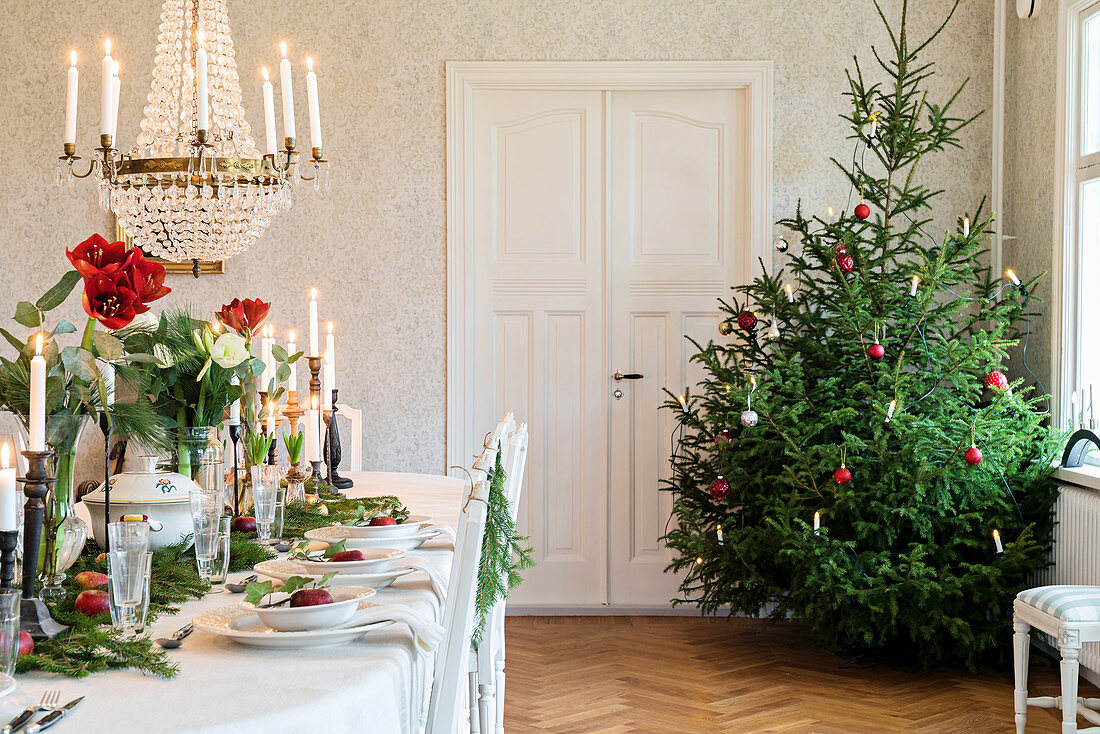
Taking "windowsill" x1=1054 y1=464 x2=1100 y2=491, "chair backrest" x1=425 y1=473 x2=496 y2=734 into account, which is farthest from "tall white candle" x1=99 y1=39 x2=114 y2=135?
"windowsill" x1=1054 y1=464 x2=1100 y2=491

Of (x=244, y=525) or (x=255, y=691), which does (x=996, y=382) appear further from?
(x=255, y=691)

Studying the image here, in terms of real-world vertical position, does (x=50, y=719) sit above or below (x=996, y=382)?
below

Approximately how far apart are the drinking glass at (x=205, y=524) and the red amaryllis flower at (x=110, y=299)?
31cm

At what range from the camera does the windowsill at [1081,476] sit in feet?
10.8

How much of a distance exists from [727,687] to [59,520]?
8.23ft

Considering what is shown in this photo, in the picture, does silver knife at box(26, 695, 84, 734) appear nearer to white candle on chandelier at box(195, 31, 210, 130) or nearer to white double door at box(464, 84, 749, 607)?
white candle on chandelier at box(195, 31, 210, 130)

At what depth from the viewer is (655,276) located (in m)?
4.47

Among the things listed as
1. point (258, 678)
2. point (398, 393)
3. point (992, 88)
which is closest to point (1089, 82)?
point (992, 88)

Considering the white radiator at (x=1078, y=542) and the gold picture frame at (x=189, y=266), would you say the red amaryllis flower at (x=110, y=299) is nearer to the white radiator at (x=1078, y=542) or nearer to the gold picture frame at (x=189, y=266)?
the gold picture frame at (x=189, y=266)

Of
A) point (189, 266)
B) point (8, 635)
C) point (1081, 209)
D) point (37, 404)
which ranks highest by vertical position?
point (1081, 209)

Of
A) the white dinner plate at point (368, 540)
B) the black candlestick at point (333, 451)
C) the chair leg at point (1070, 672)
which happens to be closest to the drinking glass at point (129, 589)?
the white dinner plate at point (368, 540)

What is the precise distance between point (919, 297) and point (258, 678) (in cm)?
296

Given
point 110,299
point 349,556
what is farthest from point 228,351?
point 349,556

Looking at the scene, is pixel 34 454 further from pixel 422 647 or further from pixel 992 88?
pixel 992 88
